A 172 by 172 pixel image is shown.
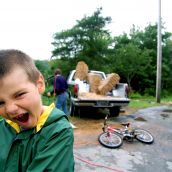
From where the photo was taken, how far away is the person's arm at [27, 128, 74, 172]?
1185mm

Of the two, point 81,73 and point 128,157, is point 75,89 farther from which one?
point 128,157

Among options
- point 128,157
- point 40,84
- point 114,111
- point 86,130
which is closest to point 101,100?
point 114,111

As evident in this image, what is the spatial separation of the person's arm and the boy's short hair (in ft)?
0.81

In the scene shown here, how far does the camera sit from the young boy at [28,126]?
119 centimetres

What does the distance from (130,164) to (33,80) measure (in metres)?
5.09

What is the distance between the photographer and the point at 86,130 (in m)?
8.77

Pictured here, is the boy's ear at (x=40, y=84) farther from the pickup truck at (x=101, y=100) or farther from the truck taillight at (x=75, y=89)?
the truck taillight at (x=75, y=89)

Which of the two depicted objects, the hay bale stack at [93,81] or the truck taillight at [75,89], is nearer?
the truck taillight at [75,89]

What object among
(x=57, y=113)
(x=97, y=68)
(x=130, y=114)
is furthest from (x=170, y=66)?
(x=57, y=113)

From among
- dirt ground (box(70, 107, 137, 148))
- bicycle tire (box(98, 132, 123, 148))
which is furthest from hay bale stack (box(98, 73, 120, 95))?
bicycle tire (box(98, 132, 123, 148))

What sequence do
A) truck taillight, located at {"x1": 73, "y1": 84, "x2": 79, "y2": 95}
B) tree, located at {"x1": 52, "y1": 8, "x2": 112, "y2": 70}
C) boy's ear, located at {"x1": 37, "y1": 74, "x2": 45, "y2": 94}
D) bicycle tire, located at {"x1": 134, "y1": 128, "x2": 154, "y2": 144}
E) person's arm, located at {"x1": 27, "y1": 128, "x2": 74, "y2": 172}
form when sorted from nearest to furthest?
person's arm, located at {"x1": 27, "y1": 128, "x2": 74, "y2": 172}, boy's ear, located at {"x1": 37, "y1": 74, "x2": 45, "y2": 94}, bicycle tire, located at {"x1": 134, "y1": 128, "x2": 154, "y2": 144}, truck taillight, located at {"x1": 73, "y1": 84, "x2": 79, "y2": 95}, tree, located at {"x1": 52, "y1": 8, "x2": 112, "y2": 70}

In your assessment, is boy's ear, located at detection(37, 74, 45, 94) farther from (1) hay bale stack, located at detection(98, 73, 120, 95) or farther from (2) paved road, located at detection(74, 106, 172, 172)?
(1) hay bale stack, located at detection(98, 73, 120, 95)

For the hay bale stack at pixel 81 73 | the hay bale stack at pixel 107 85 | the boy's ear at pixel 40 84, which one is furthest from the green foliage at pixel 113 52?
the boy's ear at pixel 40 84

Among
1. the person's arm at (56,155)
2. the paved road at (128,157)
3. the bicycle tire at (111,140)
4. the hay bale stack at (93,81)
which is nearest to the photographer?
the person's arm at (56,155)
